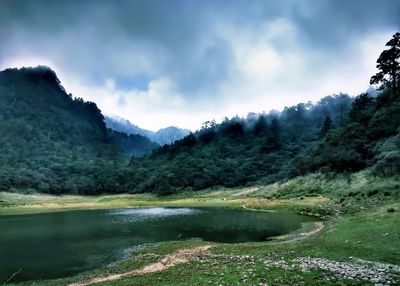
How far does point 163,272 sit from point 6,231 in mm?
53727

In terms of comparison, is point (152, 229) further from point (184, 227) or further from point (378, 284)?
point (378, 284)

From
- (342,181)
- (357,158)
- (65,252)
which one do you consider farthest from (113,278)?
(357,158)

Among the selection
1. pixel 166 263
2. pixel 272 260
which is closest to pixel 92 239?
pixel 166 263

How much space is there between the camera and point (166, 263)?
3550cm

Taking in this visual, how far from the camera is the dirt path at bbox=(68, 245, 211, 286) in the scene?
103 ft

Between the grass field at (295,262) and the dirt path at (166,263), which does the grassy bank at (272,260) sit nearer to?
the grass field at (295,262)

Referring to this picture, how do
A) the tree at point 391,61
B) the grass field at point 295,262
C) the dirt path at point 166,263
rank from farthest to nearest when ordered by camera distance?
the tree at point 391,61
the dirt path at point 166,263
the grass field at point 295,262

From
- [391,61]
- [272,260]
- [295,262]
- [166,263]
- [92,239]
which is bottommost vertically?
[166,263]

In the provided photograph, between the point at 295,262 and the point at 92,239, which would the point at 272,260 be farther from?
the point at 92,239

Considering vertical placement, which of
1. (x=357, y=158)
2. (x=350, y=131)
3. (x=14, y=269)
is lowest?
(x=14, y=269)

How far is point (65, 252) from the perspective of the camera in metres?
48.0

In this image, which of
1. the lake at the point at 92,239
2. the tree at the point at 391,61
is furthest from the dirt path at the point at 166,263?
the tree at the point at 391,61

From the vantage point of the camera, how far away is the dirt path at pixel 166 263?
3148 cm

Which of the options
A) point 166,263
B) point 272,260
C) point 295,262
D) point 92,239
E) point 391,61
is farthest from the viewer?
point 391,61
